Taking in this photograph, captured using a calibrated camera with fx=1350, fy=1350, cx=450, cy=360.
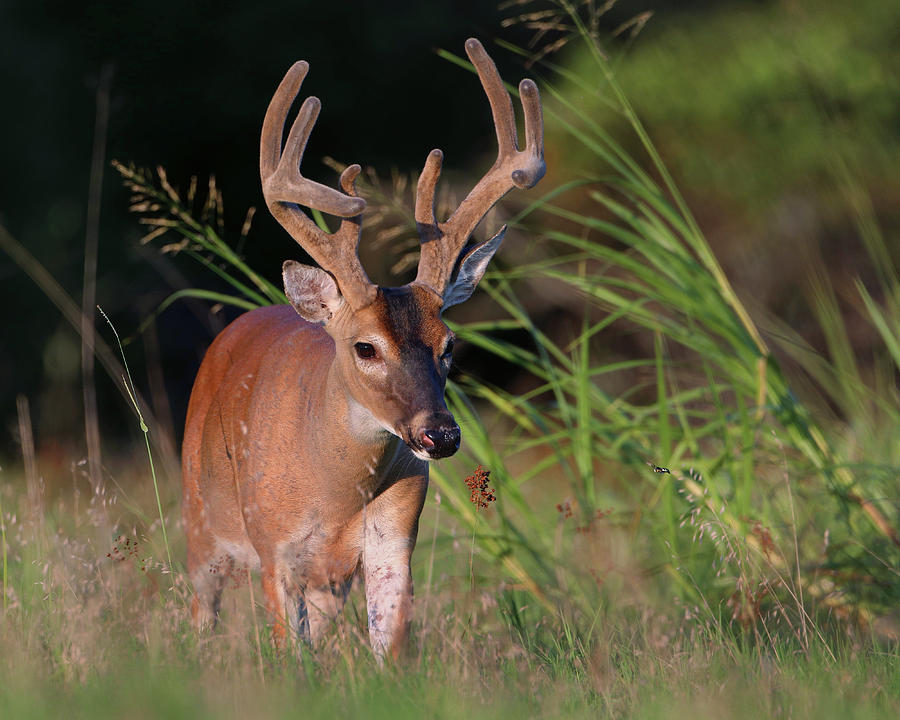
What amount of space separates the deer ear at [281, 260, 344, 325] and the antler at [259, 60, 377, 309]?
4cm

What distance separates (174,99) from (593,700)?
9145 mm

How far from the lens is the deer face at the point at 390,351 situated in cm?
392

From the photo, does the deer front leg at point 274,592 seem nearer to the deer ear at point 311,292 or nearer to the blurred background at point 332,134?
the deer ear at point 311,292

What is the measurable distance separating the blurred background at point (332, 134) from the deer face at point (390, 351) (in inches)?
213

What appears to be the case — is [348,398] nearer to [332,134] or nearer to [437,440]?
[437,440]

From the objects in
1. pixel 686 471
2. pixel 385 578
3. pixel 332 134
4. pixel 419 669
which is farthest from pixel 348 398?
pixel 332 134

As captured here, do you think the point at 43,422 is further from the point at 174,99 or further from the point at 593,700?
the point at 593,700

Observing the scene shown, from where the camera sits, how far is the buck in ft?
13.6

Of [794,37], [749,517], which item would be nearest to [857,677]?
[749,517]

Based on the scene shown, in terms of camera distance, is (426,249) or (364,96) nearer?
(426,249)

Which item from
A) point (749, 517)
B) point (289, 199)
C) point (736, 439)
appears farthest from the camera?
point (736, 439)

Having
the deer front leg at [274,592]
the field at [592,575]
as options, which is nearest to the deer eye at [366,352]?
the field at [592,575]

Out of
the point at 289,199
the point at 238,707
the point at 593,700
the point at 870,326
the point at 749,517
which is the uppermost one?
the point at 289,199

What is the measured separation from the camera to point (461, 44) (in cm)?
1181
